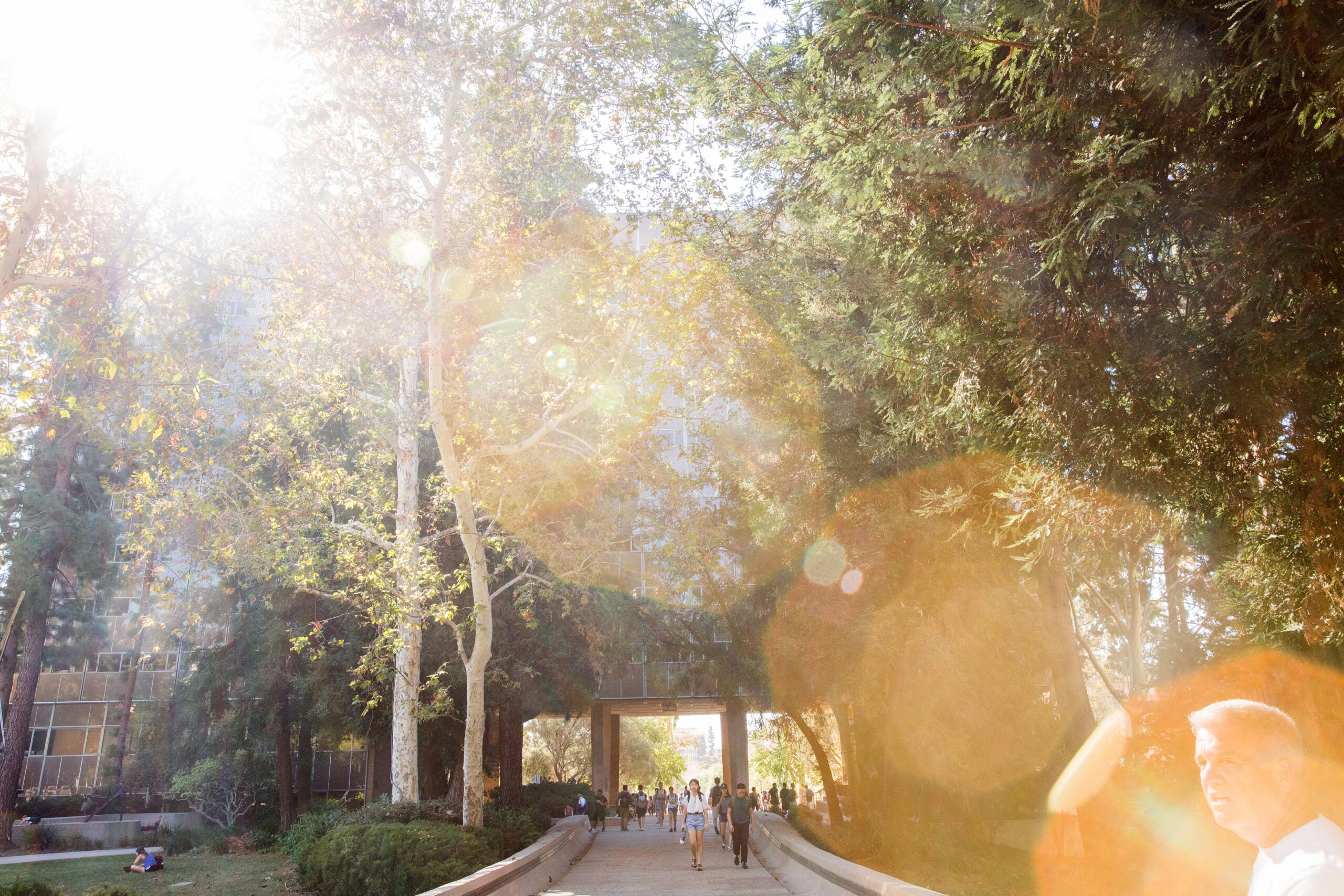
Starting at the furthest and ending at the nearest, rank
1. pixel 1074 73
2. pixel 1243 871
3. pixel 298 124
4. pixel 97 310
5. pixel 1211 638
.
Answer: pixel 1211 638, pixel 298 124, pixel 1243 871, pixel 97 310, pixel 1074 73

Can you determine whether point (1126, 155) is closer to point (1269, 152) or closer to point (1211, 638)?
point (1269, 152)

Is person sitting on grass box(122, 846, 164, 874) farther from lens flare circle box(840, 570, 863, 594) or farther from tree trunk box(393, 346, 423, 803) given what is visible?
lens flare circle box(840, 570, 863, 594)

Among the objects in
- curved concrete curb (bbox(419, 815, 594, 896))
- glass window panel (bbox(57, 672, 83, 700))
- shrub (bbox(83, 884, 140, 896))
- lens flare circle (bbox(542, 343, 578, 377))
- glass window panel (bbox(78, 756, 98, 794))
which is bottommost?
curved concrete curb (bbox(419, 815, 594, 896))

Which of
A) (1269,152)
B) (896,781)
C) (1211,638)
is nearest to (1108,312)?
(1269,152)

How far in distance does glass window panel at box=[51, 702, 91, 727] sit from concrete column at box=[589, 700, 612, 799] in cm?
2450

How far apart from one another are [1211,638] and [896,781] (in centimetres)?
820

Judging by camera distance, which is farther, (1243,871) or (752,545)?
(752,545)

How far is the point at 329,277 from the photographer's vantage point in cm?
1359

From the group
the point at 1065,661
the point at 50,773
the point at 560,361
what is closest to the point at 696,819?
the point at 1065,661

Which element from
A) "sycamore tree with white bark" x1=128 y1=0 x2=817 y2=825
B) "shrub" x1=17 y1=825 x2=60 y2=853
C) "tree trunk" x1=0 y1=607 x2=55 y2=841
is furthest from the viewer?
"tree trunk" x1=0 y1=607 x2=55 y2=841

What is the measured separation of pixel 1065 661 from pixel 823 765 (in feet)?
37.7

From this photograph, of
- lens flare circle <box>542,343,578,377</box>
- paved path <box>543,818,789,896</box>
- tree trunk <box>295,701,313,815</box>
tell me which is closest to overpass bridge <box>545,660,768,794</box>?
paved path <box>543,818,789,896</box>

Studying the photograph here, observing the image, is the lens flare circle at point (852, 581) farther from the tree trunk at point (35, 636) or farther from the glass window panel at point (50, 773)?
the glass window panel at point (50, 773)

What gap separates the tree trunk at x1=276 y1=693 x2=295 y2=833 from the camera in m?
27.9
